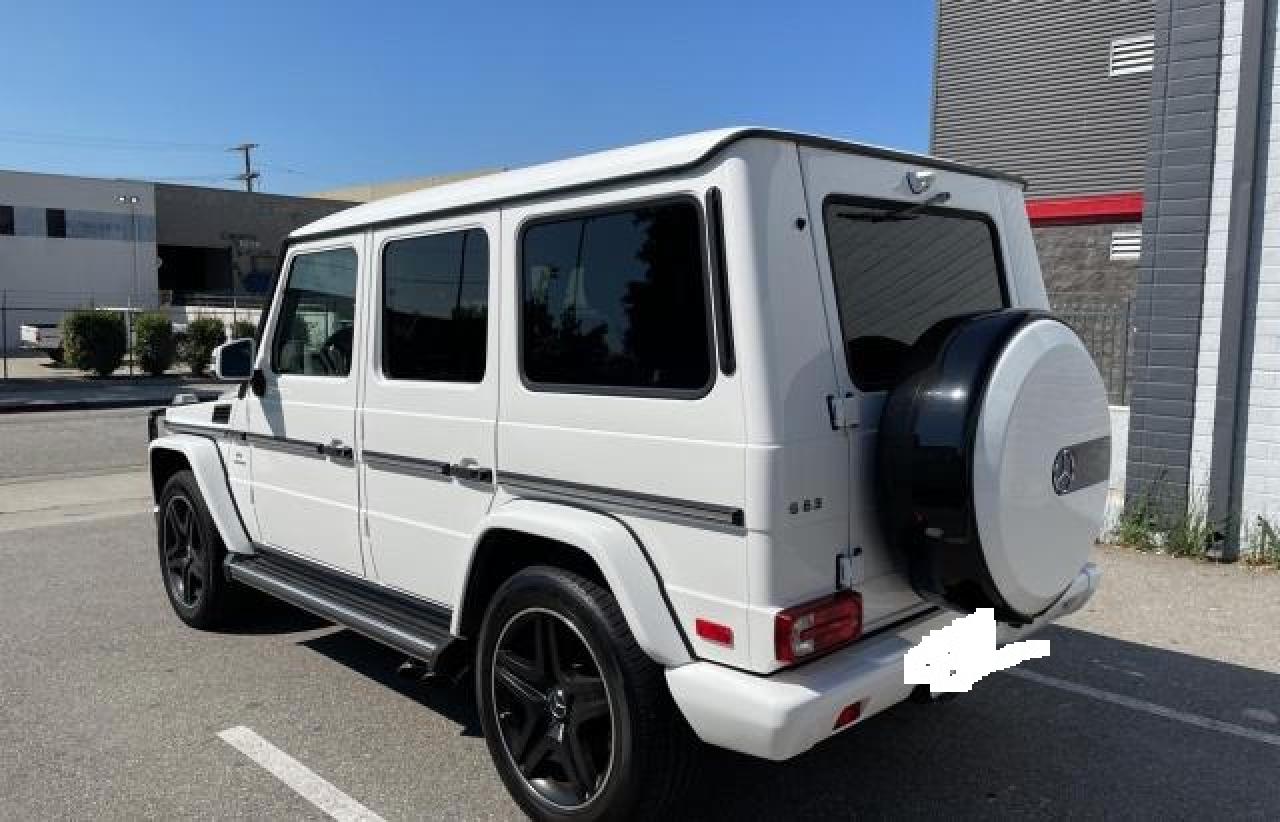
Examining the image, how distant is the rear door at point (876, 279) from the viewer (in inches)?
114

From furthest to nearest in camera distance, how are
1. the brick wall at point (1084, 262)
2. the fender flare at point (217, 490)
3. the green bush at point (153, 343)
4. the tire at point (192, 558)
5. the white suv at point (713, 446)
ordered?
the green bush at point (153, 343) < the brick wall at point (1084, 262) < the tire at point (192, 558) < the fender flare at point (217, 490) < the white suv at point (713, 446)

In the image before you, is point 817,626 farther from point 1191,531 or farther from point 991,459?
point 1191,531

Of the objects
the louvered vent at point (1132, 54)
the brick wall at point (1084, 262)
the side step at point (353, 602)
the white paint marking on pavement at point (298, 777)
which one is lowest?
the white paint marking on pavement at point (298, 777)

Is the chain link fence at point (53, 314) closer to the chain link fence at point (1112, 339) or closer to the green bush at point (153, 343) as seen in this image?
the green bush at point (153, 343)

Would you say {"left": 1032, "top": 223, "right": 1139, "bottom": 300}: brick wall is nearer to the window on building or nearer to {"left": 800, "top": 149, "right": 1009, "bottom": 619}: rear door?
{"left": 800, "top": 149, "right": 1009, "bottom": 619}: rear door

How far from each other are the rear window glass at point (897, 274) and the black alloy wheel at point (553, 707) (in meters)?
1.24

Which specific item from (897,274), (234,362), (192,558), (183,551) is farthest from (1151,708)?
(183,551)

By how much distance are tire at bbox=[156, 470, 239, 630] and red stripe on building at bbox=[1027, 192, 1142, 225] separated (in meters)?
11.9

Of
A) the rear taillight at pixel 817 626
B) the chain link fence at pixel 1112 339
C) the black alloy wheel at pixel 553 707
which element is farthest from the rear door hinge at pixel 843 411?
the chain link fence at pixel 1112 339

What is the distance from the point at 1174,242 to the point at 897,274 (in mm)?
4817

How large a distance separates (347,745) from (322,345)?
1701mm

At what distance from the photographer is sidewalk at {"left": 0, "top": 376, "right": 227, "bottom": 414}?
59.1 feet

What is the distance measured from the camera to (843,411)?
9.30 feet

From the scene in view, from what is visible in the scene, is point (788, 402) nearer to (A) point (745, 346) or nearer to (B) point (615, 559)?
(A) point (745, 346)
